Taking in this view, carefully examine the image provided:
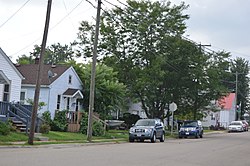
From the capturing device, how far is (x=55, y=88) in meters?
38.1

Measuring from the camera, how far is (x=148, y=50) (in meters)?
44.0

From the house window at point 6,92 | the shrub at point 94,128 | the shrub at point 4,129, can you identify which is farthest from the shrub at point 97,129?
the shrub at point 4,129

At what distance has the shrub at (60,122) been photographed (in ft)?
111

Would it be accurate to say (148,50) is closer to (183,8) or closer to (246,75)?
(183,8)

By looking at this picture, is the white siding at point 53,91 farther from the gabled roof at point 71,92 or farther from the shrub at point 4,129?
the shrub at point 4,129

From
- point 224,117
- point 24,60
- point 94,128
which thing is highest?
point 24,60

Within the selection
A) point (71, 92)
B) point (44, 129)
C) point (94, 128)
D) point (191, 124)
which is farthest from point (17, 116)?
point (191, 124)

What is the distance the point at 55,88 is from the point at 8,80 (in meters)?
6.16

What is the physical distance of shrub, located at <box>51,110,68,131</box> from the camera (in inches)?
1331

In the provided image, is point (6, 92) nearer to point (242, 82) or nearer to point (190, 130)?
point (190, 130)

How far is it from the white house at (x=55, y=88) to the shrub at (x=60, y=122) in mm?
2675

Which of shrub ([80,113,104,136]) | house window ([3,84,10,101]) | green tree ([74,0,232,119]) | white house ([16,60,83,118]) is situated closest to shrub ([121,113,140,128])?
green tree ([74,0,232,119])

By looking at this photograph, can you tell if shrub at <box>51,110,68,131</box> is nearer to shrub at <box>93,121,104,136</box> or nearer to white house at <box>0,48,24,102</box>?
shrub at <box>93,121,104,136</box>

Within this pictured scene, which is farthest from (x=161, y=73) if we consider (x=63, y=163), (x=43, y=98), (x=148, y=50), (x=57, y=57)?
(x=57, y=57)
